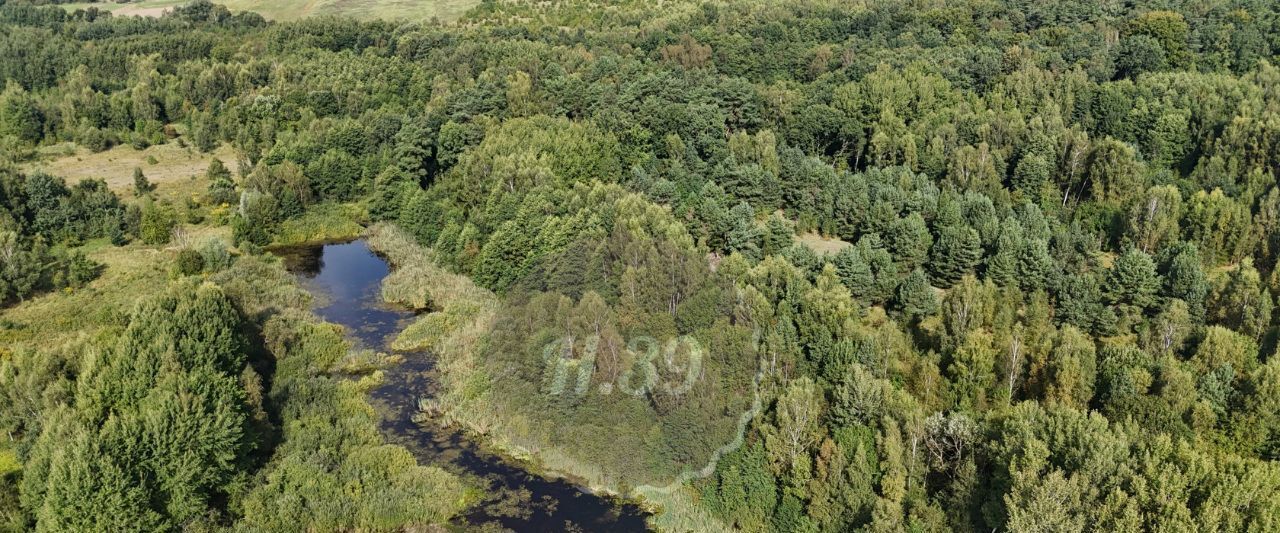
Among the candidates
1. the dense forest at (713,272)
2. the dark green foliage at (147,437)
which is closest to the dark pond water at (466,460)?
the dense forest at (713,272)

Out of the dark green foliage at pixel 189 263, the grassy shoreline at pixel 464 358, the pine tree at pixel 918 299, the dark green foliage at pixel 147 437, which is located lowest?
the grassy shoreline at pixel 464 358

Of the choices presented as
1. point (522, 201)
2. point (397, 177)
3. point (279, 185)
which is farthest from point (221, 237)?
point (522, 201)

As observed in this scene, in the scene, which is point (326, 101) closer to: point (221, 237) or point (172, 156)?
point (172, 156)

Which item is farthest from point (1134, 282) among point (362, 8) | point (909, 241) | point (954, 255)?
point (362, 8)

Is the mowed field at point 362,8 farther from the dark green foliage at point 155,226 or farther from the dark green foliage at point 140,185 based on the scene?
the dark green foliage at point 155,226

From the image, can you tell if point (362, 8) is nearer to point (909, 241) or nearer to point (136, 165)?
point (136, 165)

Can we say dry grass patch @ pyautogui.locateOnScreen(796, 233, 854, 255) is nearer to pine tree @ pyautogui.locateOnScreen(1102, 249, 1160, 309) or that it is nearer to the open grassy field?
pine tree @ pyautogui.locateOnScreen(1102, 249, 1160, 309)

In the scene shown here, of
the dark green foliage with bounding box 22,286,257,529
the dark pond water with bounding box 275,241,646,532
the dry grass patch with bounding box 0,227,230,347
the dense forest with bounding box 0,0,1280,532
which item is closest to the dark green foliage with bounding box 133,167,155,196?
the dense forest with bounding box 0,0,1280,532
